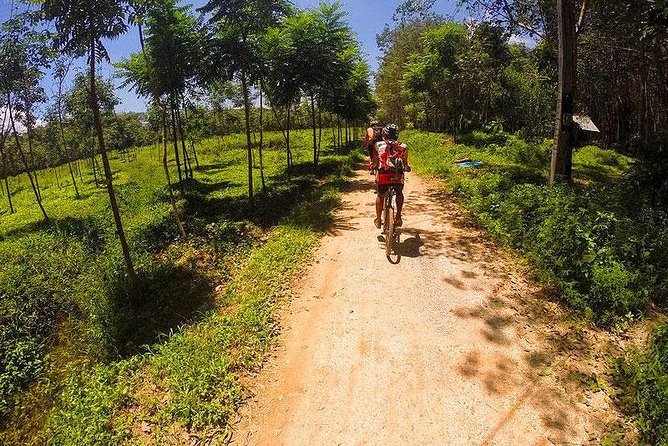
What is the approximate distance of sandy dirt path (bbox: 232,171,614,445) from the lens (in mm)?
4211

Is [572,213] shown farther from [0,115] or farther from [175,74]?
[0,115]

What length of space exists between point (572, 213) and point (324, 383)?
5764 mm

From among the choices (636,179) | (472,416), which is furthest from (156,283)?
(636,179)

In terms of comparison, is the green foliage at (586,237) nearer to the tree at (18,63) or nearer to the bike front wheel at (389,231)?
the bike front wheel at (389,231)

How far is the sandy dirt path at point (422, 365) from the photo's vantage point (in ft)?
13.8

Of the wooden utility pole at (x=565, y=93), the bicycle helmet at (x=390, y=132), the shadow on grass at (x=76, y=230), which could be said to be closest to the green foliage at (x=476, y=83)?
the wooden utility pole at (x=565, y=93)

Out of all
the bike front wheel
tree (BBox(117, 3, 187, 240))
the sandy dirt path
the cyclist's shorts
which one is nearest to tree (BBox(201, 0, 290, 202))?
tree (BBox(117, 3, 187, 240))

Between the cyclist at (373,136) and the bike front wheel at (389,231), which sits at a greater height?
the cyclist at (373,136)

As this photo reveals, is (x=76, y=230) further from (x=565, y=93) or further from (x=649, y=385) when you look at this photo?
(x=649, y=385)

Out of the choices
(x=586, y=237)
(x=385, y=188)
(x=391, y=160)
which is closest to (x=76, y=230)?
(x=385, y=188)

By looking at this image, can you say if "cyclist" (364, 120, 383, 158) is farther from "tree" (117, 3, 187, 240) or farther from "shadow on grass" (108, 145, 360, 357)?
"tree" (117, 3, 187, 240)

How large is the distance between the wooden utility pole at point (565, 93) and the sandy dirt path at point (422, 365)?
3570 millimetres

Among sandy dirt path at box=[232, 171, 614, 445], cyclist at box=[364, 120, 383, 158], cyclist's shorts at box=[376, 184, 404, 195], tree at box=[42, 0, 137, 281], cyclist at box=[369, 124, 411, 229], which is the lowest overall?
sandy dirt path at box=[232, 171, 614, 445]

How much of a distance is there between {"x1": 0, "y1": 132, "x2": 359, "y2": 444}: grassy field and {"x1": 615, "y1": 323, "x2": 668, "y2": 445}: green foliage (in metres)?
4.37
